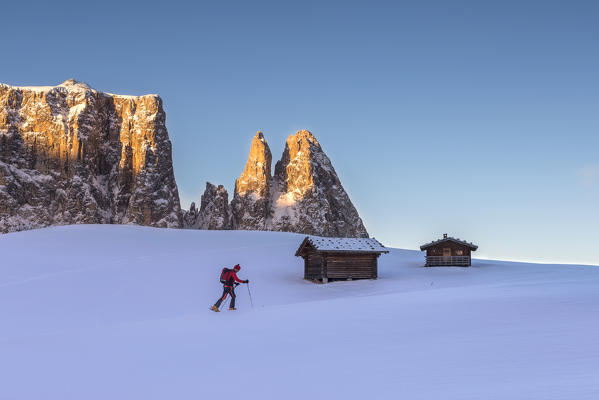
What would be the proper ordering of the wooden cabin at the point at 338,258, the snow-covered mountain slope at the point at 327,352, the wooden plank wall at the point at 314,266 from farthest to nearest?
the wooden plank wall at the point at 314,266 → the wooden cabin at the point at 338,258 → the snow-covered mountain slope at the point at 327,352

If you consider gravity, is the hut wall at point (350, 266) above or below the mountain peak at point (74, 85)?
below

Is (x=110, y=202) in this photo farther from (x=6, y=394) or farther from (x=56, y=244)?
(x=6, y=394)

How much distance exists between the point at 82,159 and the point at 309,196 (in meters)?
63.7

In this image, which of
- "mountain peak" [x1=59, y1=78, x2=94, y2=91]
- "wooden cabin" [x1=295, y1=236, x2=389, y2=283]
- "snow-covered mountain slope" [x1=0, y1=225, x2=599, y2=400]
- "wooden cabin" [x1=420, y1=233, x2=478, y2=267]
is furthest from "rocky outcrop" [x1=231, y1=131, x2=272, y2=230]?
"snow-covered mountain slope" [x1=0, y1=225, x2=599, y2=400]

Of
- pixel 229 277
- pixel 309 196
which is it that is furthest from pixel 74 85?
pixel 229 277

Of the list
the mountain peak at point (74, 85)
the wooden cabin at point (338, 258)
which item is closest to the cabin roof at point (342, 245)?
the wooden cabin at point (338, 258)

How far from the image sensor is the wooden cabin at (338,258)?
117ft

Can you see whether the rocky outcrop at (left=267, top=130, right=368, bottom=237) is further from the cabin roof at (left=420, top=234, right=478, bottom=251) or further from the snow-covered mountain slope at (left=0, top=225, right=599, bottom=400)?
the snow-covered mountain slope at (left=0, top=225, right=599, bottom=400)

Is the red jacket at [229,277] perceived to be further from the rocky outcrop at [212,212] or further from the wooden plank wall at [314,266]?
the rocky outcrop at [212,212]

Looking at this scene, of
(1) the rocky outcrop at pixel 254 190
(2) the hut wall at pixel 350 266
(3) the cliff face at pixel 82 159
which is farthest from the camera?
(1) the rocky outcrop at pixel 254 190

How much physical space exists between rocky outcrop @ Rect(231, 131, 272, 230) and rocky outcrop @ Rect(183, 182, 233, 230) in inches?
142

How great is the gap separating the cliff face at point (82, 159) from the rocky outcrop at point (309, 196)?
103ft

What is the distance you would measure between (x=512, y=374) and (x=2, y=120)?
5717 inches

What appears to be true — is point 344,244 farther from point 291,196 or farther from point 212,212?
point 291,196
